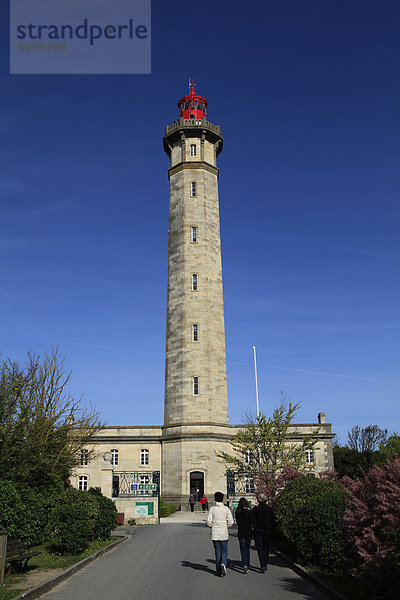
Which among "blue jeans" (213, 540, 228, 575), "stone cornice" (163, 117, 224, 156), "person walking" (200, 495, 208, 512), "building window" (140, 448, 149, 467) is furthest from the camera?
"stone cornice" (163, 117, 224, 156)

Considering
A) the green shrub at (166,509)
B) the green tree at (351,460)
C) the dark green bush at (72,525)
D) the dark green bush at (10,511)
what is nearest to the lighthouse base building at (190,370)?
the green shrub at (166,509)

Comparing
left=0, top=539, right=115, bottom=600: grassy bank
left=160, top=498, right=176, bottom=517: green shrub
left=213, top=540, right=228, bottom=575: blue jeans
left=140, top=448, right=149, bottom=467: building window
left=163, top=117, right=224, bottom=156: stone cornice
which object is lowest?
left=160, top=498, right=176, bottom=517: green shrub

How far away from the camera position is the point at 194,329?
3934 cm

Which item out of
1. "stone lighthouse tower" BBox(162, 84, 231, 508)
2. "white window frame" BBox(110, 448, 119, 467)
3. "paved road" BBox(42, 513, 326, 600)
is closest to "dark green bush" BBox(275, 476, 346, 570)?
"paved road" BBox(42, 513, 326, 600)

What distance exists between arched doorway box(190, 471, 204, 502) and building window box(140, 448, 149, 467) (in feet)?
20.0

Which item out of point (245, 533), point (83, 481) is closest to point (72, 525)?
point (245, 533)

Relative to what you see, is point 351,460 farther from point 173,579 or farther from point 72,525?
point 173,579

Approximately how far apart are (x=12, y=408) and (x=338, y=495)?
15.9m

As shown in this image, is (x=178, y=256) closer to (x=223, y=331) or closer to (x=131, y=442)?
(x=223, y=331)

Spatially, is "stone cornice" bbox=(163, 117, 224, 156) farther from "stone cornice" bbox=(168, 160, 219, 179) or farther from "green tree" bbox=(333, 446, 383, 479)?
"green tree" bbox=(333, 446, 383, 479)

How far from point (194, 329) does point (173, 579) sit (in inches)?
1097

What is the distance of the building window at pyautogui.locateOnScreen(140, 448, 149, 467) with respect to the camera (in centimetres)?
4241

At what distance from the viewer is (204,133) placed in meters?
44.3

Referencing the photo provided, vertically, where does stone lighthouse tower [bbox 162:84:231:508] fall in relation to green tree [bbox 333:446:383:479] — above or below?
above
